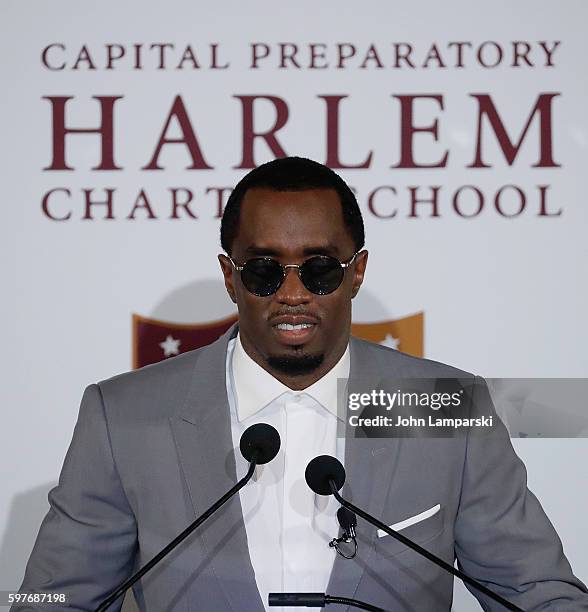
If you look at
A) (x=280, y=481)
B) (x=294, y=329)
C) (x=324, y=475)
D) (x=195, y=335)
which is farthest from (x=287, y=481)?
(x=195, y=335)

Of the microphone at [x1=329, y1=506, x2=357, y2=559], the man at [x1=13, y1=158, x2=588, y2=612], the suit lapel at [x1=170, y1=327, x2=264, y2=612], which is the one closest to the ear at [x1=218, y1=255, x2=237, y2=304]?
the man at [x1=13, y1=158, x2=588, y2=612]

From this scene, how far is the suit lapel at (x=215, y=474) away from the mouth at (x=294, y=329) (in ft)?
0.51

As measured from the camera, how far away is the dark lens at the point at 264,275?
163cm

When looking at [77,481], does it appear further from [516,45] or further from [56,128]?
[516,45]

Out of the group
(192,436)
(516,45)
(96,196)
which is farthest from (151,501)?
(516,45)

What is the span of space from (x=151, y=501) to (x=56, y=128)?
92 centimetres

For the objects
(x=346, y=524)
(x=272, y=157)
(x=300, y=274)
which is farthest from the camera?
(x=272, y=157)

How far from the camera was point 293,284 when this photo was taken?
64.2 inches

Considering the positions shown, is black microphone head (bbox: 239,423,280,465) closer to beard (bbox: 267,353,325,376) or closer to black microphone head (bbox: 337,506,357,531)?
black microphone head (bbox: 337,506,357,531)

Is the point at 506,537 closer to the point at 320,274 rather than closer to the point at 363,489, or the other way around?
the point at 363,489

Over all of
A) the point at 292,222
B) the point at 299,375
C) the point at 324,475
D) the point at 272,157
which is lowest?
the point at 324,475

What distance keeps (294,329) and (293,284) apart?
3.1 inches

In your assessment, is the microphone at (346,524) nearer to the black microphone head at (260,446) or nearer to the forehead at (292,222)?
the black microphone head at (260,446)

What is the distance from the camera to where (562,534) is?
2.22 meters
